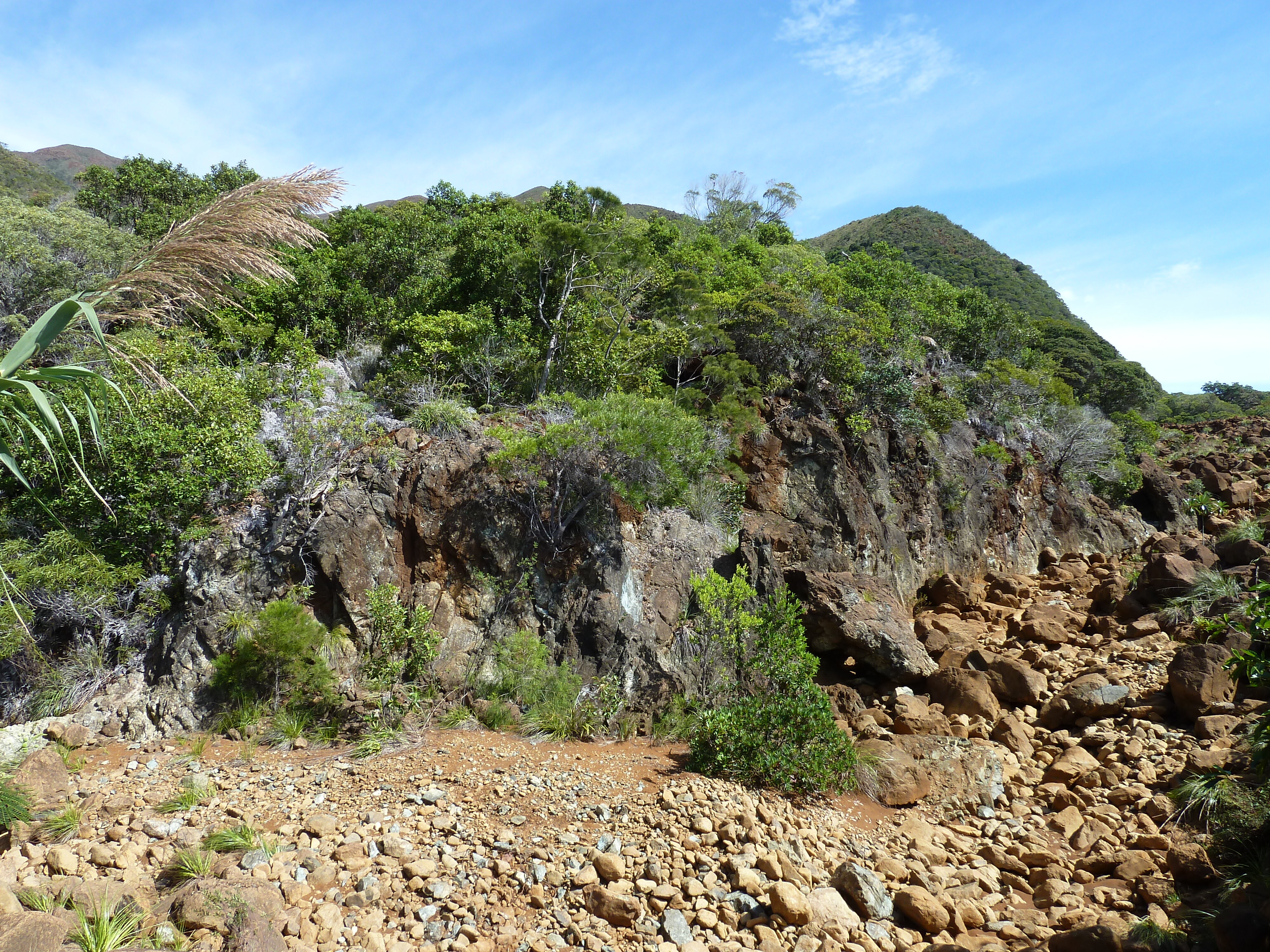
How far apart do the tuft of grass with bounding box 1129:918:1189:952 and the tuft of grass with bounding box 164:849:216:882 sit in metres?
6.21

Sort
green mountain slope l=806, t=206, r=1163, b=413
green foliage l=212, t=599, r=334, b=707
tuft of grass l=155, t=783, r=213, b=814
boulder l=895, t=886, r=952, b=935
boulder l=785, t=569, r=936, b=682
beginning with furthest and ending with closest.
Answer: green mountain slope l=806, t=206, r=1163, b=413 → boulder l=785, t=569, r=936, b=682 → green foliage l=212, t=599, r=334, b=707 → tuft of grass l=155, t=783, r=213, b=814 → boulder l=895, t=886, r=952, b=935

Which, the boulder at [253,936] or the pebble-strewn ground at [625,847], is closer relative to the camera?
the boulder at [253,936]

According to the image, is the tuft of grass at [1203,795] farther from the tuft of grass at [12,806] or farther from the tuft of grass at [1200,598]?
the tuft of grass at [12,806]

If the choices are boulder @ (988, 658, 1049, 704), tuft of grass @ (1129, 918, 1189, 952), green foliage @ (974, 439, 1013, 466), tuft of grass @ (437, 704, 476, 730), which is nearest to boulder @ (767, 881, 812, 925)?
tuft of grass @ (1129, 918, 1189, 952)

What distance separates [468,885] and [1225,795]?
7191 mm

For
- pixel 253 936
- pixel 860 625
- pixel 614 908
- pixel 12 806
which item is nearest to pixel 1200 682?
pixel 860 625

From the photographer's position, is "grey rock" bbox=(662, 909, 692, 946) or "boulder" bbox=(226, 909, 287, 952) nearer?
"boulder" bbox=(226, 909, 287, 952)

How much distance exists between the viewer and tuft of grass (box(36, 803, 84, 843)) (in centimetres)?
488

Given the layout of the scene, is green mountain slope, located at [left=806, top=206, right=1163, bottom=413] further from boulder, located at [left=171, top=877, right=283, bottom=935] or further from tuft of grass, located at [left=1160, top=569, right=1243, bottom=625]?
boulder, located at [left=171, top=877, right=283, bottom=935]

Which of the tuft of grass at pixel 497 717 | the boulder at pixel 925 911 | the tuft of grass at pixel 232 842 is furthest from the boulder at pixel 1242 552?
the tuft of grass at pixel 232 842

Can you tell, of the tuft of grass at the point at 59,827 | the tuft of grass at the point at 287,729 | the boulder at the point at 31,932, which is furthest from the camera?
the tuft of grass at the point at 287,729

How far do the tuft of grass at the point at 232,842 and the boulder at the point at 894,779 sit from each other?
573 cm

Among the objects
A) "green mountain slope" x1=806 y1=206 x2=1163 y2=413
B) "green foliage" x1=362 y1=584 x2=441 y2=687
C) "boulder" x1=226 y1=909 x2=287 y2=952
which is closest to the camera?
"boulder" x1=226 y1=909 x2=287 y2=952

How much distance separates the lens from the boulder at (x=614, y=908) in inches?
173
